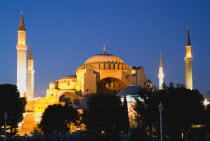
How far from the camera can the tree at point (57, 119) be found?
41.4 meters

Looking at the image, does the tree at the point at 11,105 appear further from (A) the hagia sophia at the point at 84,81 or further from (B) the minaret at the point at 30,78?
(B) the minaret at the point at 30,78

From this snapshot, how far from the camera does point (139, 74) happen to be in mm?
73250

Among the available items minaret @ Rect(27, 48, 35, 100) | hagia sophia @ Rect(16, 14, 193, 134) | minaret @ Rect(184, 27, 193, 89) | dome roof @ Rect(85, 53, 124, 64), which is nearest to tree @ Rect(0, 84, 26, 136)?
hagia sophia @ Rect(16, 14, 193, 134)

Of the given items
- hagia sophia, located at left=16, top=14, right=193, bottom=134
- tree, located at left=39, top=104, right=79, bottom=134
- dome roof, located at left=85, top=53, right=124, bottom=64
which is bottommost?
tree, located at left=39, top=104, right=79, bottom=134

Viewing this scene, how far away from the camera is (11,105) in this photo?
38.9 meters

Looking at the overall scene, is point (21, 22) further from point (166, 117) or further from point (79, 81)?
point (166, 117)

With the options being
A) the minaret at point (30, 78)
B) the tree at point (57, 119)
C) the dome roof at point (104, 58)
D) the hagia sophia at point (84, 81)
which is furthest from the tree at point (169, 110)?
the dome roof at point (104, 58)

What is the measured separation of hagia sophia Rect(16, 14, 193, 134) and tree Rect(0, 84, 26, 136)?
1607 cm

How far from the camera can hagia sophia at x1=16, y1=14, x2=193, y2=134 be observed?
59.8 metres

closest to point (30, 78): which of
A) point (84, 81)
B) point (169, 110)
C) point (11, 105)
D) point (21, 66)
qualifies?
point (84, 81)

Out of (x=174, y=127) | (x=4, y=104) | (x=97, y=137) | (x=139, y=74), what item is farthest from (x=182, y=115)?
(x=139, y=74)

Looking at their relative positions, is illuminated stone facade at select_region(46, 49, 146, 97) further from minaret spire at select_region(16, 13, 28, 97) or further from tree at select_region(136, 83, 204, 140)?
tree at select_region(136, 83, 204, 140)

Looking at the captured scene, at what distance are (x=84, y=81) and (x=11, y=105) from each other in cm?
3330

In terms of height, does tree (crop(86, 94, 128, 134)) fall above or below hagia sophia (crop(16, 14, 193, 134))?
below
